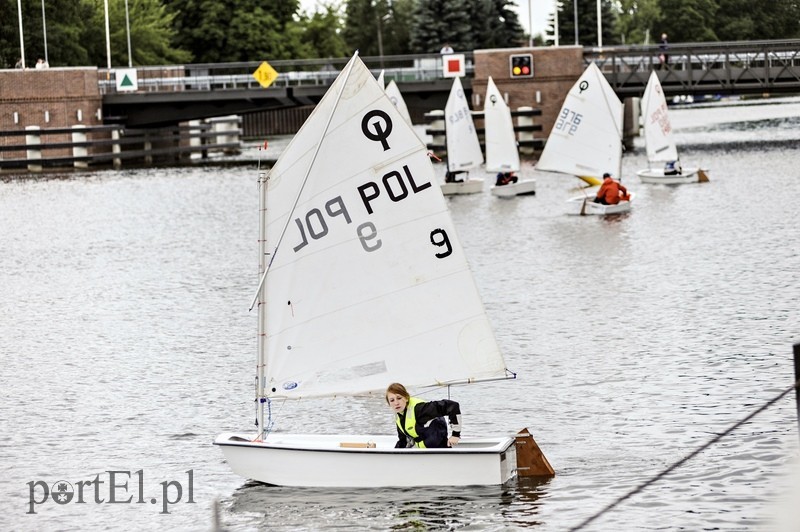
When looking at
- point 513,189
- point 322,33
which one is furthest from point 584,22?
point 513,189

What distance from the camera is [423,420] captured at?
A: 18.2 metres

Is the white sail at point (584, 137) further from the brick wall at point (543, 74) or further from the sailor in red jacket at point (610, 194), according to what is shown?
the brick wall at point (543, 74)

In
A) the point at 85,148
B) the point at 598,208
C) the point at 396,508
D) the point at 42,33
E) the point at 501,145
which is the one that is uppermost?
the point at 42,33

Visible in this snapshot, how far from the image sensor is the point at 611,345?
28594 millimetres

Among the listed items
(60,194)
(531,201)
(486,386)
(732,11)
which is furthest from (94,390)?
(732,11)

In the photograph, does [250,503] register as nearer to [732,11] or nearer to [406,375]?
[406,375]

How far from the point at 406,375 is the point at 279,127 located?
117611 millimetres

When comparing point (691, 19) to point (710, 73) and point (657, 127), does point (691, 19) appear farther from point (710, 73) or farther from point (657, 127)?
point (657, 127)

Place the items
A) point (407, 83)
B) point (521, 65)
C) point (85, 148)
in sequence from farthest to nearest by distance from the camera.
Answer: point (521, 65) → point (85, 148) → point (407, 83)

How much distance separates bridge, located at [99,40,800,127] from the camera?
8688 centimetres

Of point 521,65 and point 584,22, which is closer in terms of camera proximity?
point 521,65

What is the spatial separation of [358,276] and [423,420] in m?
2.46

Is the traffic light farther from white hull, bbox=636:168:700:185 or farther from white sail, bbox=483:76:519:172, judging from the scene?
A: white hull, bbox=636:168:700:185

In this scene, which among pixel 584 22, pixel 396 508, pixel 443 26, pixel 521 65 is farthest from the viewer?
pixel 443 26
